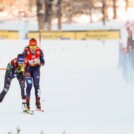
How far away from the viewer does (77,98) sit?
1684cm

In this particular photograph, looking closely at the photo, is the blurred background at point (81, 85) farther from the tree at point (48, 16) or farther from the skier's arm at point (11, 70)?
the tree at point (48, 16)

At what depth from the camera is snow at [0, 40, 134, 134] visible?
11258 mm

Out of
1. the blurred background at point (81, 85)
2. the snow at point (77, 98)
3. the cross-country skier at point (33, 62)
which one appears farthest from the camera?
the cross-country skier at point (33, 62)

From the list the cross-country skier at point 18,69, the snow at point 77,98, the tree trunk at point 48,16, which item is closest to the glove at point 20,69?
the cross-country skier at point 18,69

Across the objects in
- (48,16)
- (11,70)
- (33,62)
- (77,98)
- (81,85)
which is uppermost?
(33,62)

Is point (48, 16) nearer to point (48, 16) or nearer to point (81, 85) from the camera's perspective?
point (48, 16)

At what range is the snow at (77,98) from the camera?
11258 millimetres

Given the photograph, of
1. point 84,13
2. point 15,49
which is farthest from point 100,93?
point 84,13

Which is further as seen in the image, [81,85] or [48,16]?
[48,16]

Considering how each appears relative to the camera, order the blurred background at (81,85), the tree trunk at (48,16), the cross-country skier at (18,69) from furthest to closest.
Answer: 1. the tree trunk at (48,16)
2. the cross-country skier at (18,69)
3. the blurred background at (81,85)

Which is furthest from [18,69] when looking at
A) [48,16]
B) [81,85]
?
[48,16]

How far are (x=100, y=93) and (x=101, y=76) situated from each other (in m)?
5.37

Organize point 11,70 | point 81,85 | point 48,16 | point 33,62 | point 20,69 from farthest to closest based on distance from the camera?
1. point 48,16
2. point 81,85
3. point 11,70
4. point 20,69
5. point 33,62

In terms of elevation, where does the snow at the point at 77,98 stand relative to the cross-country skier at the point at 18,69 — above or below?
below
